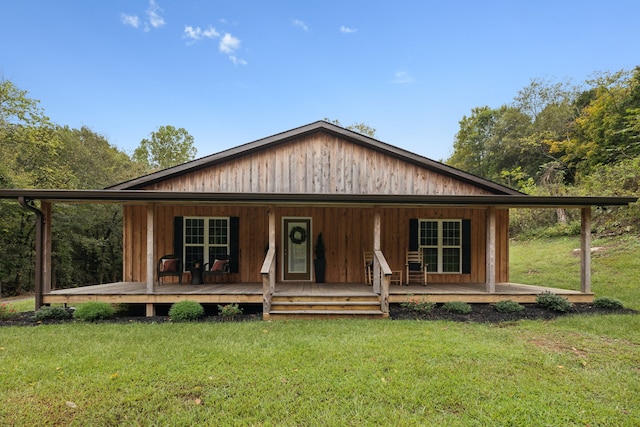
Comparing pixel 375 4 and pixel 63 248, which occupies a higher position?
pixel 375 4

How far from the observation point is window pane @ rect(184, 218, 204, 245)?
8516mm

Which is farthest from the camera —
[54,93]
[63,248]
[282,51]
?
[54,93]

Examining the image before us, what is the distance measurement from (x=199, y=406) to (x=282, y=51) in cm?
1871

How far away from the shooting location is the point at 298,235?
8719 millimetres

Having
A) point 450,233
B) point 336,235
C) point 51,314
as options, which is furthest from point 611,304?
point 51,314

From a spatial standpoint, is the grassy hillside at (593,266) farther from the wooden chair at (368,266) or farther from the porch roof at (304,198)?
the wooden chair at (368,266)

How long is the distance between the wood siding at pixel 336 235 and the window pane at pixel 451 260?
0.18 meters

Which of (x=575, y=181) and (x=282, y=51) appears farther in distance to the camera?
(x=575, y=181)

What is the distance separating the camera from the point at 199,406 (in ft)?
9.93

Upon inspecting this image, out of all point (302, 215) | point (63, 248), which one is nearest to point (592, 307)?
point (302, 215)

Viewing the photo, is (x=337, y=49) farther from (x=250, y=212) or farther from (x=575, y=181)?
(x=575, y=181)

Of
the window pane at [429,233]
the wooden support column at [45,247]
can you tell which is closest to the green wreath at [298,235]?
the window pane at [429,233]

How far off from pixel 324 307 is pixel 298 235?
275 centimetres

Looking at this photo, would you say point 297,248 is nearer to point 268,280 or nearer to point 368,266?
point 368,266
